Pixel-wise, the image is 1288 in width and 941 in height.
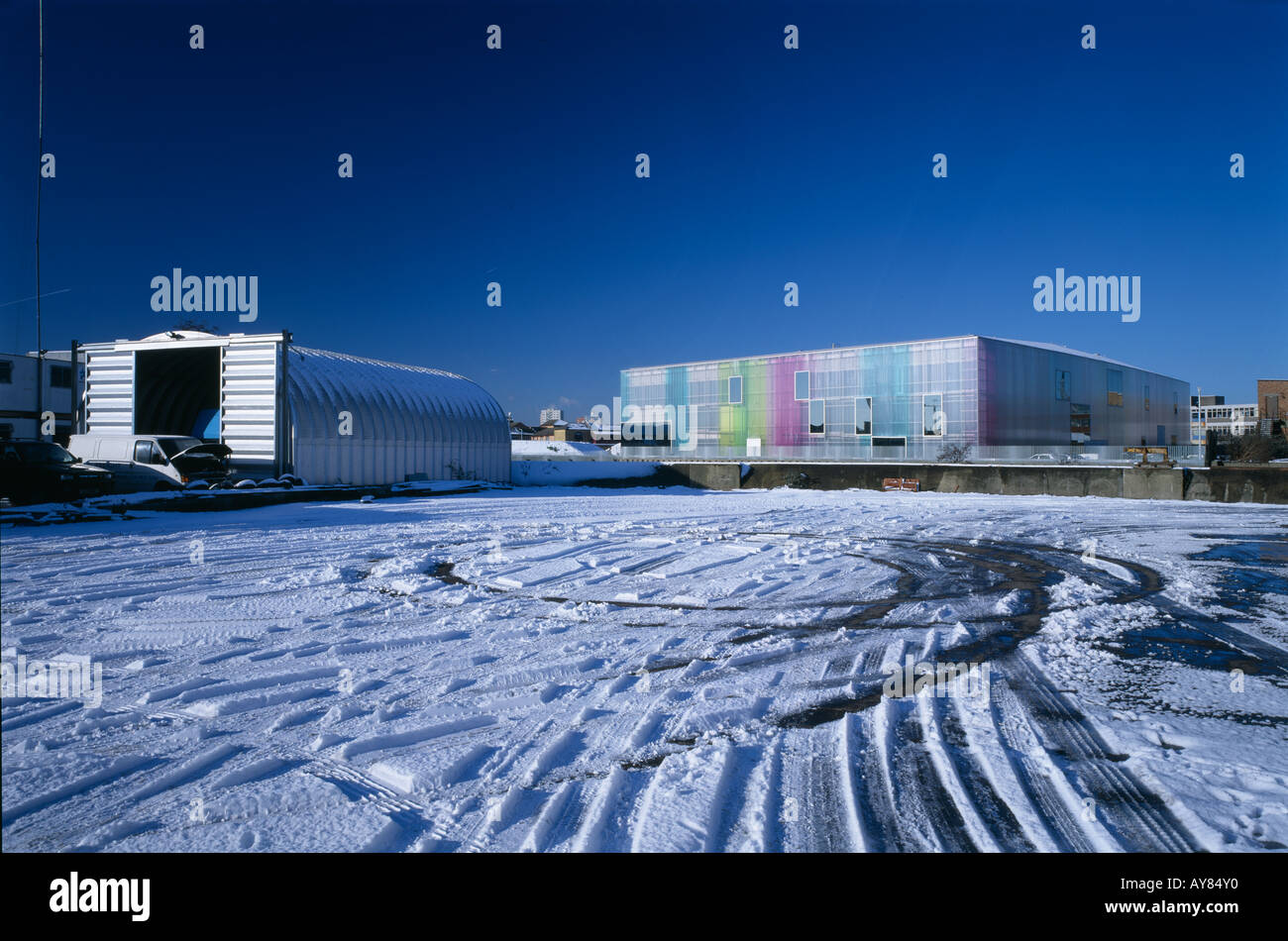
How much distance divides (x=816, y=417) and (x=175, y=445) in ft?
131

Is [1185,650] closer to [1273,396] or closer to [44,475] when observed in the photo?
[44,475]

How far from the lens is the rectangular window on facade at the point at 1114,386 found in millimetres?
58344

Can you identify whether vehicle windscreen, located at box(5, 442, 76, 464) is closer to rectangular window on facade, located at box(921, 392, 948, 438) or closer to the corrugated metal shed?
the corrugated metal shed

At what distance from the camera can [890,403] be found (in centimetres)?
4791

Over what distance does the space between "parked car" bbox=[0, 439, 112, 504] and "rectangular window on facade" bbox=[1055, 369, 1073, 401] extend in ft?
183

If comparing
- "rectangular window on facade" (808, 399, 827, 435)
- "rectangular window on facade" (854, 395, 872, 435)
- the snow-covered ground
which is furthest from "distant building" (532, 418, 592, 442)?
the snow-covered ground

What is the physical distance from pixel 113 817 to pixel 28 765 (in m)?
0.96

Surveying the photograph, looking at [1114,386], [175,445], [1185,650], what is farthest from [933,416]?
[1185,650]

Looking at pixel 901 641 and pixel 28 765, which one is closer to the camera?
pixel 28 765

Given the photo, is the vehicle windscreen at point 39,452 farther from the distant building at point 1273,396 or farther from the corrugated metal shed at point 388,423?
the distant building at point 1273,396

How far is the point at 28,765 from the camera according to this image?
148 inches

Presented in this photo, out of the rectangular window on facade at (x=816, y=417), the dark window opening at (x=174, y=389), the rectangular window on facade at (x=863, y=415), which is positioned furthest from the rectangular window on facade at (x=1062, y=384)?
the dark window opening at (x=174, y=389)
